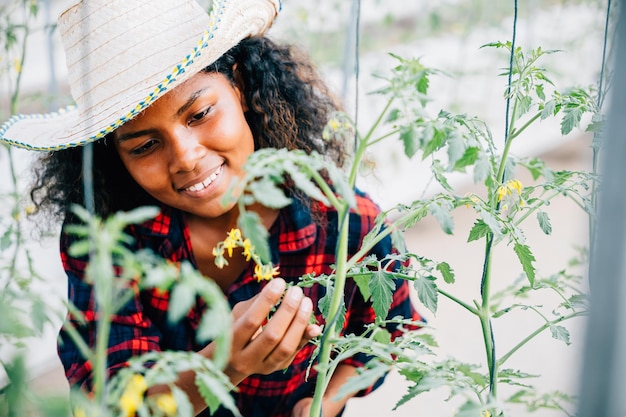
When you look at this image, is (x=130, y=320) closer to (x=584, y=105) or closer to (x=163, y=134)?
(x=163, y=134)

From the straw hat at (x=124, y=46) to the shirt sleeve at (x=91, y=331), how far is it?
10.5 inches

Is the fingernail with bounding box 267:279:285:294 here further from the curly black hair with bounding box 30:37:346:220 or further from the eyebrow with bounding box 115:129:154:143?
the curly black hair with bounding box 30:37:346:220

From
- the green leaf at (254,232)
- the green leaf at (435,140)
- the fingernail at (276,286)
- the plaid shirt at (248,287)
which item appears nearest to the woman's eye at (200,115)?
the plaid shirt at (248,287)

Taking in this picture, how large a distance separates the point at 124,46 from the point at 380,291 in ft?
2.15

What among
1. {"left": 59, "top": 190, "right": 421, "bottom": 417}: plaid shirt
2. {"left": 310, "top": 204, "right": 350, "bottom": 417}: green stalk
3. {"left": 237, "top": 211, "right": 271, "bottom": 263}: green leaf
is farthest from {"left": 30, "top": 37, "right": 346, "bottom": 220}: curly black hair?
{"left": 237, "top": 211, "right": 271, "bottom": 263}: green leaf

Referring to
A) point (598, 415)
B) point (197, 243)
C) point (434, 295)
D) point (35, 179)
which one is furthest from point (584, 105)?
point (35, 179)

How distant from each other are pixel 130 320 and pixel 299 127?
1.66 feet

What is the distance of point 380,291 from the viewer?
3.09 ft

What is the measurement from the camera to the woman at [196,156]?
1163 millimetres

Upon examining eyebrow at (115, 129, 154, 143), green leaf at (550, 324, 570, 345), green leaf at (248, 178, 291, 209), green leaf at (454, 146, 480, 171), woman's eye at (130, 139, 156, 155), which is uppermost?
eyebrow at (115, 129, 154, 143)

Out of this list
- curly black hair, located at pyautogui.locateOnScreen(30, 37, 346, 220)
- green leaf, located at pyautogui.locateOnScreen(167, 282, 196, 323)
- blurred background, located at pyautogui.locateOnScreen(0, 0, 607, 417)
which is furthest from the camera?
blurred background, located at pyautogui.locateOnScreen(0, 0, 607, 417)

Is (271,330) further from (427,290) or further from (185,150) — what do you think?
(185,150)

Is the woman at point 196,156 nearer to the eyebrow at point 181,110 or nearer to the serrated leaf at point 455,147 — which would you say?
the eyebrow at point 181,110

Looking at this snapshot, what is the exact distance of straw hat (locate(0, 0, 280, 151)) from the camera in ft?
4.00
